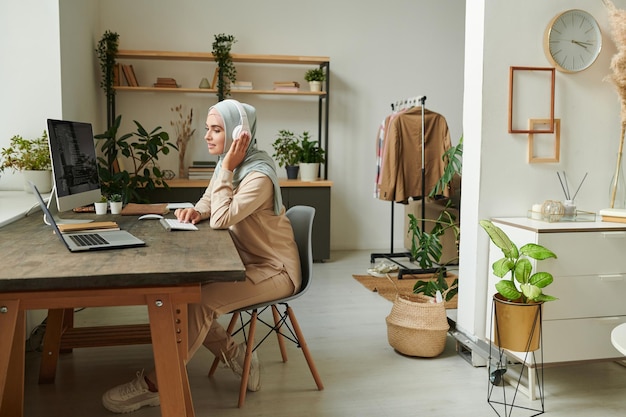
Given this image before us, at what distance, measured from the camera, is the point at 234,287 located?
7.97ft

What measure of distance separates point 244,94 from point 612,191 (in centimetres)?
367

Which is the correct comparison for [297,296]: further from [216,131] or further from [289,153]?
[289,153]

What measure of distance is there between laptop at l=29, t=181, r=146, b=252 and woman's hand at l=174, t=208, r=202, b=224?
43 cm

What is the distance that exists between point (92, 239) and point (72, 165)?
67cm

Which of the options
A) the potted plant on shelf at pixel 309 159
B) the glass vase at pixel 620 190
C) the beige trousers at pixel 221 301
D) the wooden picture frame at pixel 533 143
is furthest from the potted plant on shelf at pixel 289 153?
the beige trousers at pixel 221 301

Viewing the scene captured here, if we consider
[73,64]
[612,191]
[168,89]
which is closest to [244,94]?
[168,89]

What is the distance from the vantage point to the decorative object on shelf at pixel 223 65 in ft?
17.9

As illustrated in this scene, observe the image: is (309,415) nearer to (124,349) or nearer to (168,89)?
(124,349)

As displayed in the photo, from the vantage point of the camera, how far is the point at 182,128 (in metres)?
5.81

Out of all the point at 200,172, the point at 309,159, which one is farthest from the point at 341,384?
the point at 200,172

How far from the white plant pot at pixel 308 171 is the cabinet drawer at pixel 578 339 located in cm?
319

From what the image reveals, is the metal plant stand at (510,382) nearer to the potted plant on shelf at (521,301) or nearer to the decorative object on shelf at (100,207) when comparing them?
the potted plant on shelf at (521,301)

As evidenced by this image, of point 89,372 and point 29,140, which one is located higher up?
point 29,140

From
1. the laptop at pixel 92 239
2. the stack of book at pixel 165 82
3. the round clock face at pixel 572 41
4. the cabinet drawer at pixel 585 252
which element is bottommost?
the cabinet drawer at pixel 585 252
